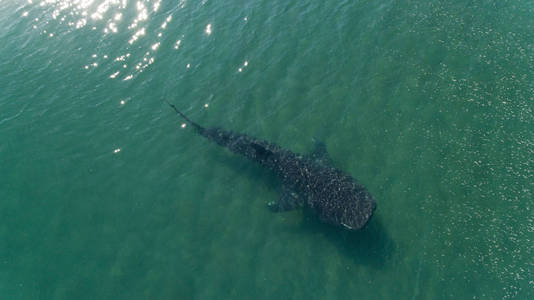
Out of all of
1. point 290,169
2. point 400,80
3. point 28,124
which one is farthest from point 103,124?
point 400,80

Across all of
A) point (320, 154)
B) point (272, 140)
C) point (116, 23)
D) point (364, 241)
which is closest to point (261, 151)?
point (272, 140)

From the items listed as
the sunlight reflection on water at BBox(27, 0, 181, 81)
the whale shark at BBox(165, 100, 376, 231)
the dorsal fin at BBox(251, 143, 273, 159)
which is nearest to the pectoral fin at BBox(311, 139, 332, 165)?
the whale shark at BBox(165, 100, 376, 231)

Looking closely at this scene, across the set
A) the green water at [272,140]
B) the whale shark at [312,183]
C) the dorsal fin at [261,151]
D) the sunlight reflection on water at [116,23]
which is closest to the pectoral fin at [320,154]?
the whale shark at [312,183]

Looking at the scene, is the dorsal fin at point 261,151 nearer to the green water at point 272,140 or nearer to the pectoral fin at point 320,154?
the green water at point 272,140

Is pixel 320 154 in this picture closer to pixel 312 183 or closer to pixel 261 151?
pixel 312 183

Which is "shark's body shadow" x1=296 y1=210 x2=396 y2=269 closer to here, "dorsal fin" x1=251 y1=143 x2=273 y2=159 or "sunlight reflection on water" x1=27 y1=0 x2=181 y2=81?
"dorsal fin" x1=251 y1=143 x2=273 y2=159

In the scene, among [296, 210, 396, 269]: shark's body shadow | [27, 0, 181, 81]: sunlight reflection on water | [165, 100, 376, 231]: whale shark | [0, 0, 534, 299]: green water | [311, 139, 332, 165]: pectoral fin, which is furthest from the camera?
[27, 0, 181, 81]: sunlight reflection on water
